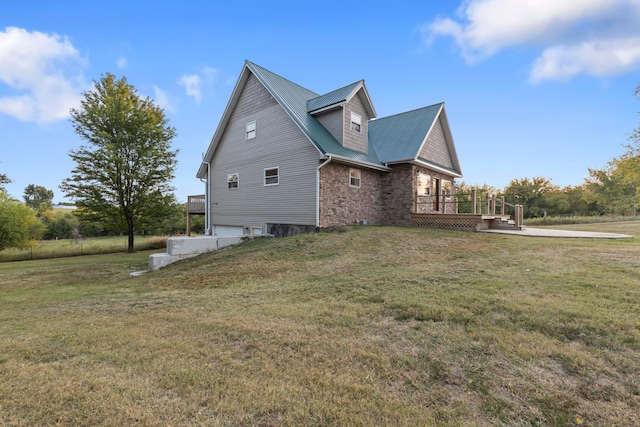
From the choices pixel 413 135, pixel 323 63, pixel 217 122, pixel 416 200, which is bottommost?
pixel 416 200

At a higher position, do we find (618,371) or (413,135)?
(413,135)

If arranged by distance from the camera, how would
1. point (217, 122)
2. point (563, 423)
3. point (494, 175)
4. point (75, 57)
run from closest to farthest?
point (563, 423)
point (75, 57)
point (217, 122)
point (494, 175)

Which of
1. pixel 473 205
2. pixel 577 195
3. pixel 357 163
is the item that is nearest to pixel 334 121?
pixel 357 163

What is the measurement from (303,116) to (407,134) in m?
5.79

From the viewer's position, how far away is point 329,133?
43.9 feet

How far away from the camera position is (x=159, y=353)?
2.89 m

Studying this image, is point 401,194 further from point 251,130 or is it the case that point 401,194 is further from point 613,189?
point 613,189

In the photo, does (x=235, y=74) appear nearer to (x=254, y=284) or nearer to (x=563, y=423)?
(x=254, y=284)

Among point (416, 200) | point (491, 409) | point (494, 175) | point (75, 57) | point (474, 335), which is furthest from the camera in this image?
point (494, 175)

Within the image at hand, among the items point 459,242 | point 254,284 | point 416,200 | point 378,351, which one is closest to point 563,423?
point 378,351

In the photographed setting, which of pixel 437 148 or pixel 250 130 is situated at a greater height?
pixel 250 130

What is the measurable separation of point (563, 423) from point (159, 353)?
3465 millimetres

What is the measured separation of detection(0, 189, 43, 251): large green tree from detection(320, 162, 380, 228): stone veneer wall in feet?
72.1

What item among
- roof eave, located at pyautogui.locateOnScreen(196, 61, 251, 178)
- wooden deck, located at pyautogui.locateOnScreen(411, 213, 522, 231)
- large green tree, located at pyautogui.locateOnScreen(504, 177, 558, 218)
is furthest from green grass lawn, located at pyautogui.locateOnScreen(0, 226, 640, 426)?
large green tree, located at pyautogui.locateOnScreen(504, 177, 558, 218)
